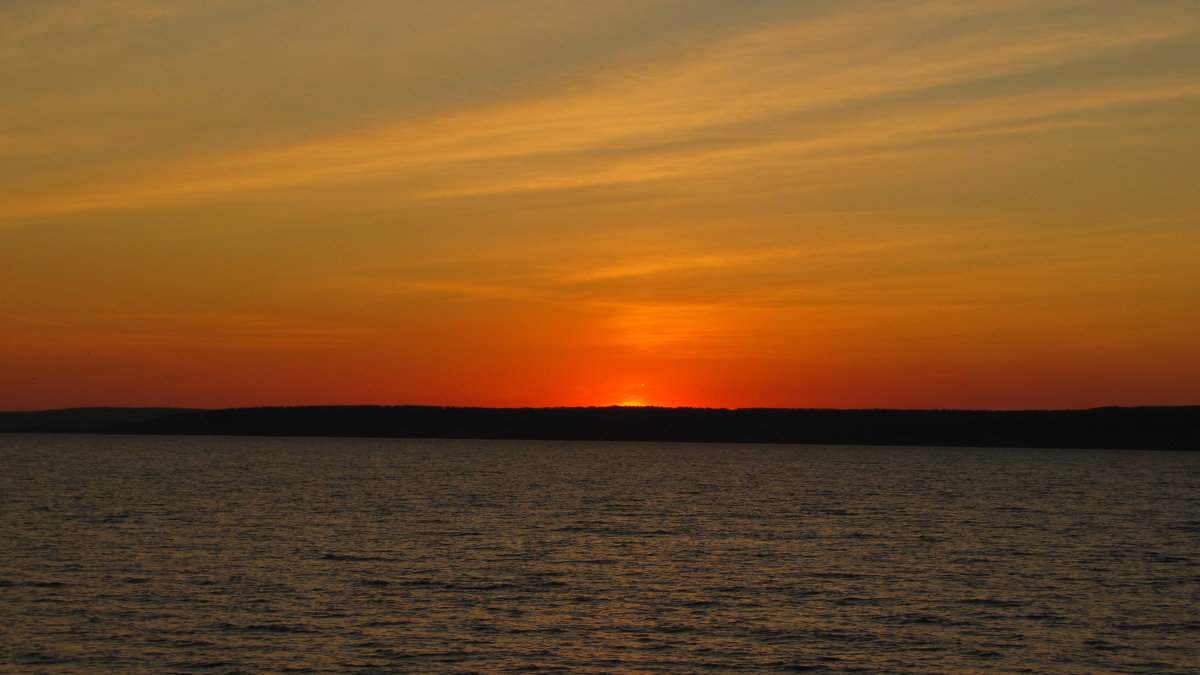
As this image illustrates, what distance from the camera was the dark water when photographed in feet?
119

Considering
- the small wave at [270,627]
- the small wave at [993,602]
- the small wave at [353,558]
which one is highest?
the small wave at [993,602]

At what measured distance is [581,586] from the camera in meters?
49.2

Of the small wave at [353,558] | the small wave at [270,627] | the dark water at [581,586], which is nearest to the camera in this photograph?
the dark water at [581,586]

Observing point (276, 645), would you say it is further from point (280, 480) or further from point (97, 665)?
point (280, 480)

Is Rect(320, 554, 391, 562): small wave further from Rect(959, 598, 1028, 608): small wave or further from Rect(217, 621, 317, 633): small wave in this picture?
Rect(959, 598, 1028, 608): small wave

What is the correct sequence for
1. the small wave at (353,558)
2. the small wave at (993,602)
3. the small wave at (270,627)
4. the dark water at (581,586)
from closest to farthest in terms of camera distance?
the dark water at (581,586) < the small wave at (270,627) < the small wave at (993,602) < the small wave at (353,558)

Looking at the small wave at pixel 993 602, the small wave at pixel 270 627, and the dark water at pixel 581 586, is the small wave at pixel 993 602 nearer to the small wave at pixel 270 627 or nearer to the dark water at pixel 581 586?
the dark water at pixel 581 586

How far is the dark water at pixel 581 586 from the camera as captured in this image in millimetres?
36312

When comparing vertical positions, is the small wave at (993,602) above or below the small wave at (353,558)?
above

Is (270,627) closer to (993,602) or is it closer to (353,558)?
(353,558)

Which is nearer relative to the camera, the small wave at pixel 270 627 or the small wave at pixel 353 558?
the small wave at pixel 270 627

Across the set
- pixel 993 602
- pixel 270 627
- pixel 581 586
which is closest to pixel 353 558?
pixel 581 586

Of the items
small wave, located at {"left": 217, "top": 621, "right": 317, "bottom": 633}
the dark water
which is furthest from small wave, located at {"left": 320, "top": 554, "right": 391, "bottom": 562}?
small wave, located at {"left": 217, "top": 621, "right": 317, "bottom": 633}

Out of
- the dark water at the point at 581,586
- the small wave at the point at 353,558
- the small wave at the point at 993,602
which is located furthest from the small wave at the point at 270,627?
the small wave at the point at 993,602
